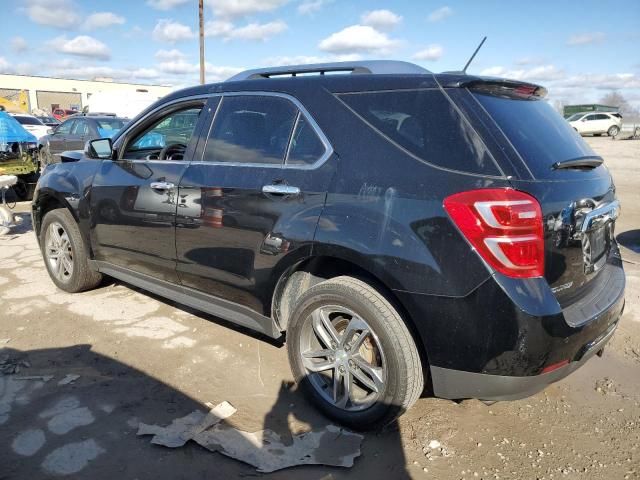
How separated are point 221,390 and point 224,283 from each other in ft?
2.20

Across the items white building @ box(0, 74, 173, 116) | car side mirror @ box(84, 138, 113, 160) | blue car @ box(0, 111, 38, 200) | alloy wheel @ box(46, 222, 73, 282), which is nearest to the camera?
car side mirror @ box(84, 138, 113, 160)

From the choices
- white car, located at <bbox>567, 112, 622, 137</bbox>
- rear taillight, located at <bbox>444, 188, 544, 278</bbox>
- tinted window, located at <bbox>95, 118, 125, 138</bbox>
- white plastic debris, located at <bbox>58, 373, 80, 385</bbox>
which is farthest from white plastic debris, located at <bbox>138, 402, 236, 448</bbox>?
white car, located at <bbox>567, 112, 622, 137</bbox>

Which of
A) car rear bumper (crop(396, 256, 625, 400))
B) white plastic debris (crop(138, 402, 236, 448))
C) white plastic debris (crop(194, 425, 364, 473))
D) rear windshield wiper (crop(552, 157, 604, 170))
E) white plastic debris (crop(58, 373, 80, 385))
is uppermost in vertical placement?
rear windshield wiper (crop(552, 157, 604, 170))

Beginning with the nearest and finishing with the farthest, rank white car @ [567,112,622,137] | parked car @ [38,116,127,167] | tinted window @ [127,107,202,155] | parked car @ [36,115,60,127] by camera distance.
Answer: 1. tinted window @ [127,107,202,155]
2. parked car @ [38,116,127,167]
3. parked car @ [36,115,60,127]
4. white car @ [567,112,622,137]

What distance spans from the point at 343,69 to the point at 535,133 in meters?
1.15

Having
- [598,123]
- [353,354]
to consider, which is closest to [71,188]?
[353,354]

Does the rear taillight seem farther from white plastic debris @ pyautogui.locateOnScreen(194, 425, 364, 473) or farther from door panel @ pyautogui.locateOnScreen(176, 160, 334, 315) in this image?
white plastic debris @ pyautogui.locateOnScreen(194, 425, 364, 473)

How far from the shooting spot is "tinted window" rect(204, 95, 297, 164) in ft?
9.60

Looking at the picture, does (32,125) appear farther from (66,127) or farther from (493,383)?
(493,383)

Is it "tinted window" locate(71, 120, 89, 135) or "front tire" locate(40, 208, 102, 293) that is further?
"tinted window" locate(71, 120, 89, 135)

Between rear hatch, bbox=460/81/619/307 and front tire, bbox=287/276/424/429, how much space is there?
0.77 meters

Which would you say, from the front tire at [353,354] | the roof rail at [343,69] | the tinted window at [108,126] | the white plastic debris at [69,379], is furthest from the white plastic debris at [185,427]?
the tinted window at [108,126]

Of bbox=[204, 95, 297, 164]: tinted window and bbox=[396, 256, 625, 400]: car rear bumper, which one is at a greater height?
bbox=[204, 95, 297, 164]: tinted window

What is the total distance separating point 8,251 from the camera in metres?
6.25
